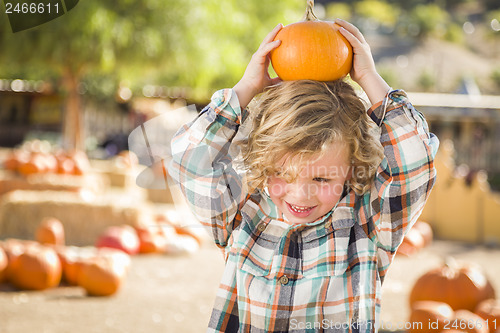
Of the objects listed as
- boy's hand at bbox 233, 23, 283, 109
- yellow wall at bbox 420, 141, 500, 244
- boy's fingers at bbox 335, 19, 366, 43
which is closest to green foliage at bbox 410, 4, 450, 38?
yellow wall at bbox 420, 141, 500, 244

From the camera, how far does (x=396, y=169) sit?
165 centimetres

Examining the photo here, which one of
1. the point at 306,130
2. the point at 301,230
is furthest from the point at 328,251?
the point at 306,130

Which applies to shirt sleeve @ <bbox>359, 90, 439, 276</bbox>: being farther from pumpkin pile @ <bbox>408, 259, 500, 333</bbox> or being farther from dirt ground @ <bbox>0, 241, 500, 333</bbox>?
dirt ground @ <bbox>0, 241, 500, 333</bbox>

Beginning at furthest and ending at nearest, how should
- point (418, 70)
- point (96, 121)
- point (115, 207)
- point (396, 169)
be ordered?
point (418, 70) → point (96, 121) → point (115, 207) → point (396, 169)

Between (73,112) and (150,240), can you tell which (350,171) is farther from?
(73,112)

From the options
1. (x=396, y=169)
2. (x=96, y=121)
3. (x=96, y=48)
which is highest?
(x=96, y=121)

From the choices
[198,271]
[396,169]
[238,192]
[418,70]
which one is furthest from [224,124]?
[418,70]

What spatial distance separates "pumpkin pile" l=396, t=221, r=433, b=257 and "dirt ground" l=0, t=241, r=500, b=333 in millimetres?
500

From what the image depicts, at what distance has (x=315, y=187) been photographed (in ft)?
5.55

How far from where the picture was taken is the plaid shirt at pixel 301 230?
1653 mm

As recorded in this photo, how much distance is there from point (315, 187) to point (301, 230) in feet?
0.53

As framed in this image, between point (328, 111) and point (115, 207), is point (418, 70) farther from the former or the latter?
point (328, 111)

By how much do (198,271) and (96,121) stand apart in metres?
21.9

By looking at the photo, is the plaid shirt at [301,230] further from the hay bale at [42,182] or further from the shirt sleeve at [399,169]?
the hay bale at [42,182]
